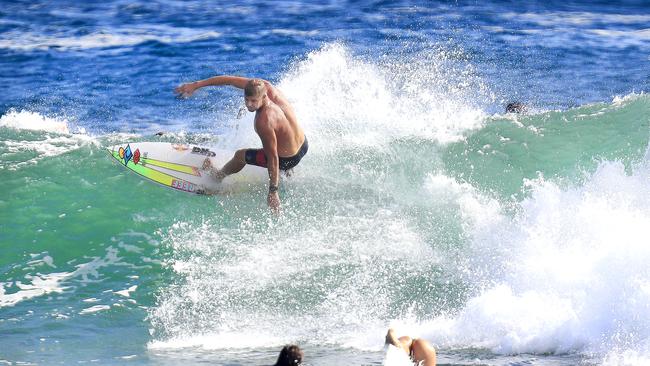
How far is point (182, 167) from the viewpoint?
1152cm

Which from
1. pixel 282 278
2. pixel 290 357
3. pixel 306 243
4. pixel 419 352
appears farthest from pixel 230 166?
pixel 290 357

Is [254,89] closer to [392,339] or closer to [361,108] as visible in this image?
[361,108]

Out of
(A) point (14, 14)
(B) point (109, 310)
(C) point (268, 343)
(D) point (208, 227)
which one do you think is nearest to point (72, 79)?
(A) point (14, 14)

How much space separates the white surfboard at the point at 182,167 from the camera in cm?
1140

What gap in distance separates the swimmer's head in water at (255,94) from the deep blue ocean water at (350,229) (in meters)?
1.23

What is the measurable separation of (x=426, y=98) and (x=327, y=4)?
10513mm

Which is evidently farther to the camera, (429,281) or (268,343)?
(429,281)

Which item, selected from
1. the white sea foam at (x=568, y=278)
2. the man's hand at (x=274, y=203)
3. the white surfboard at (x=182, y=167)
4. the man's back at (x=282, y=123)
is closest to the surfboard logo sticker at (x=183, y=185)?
the white surfboard at (x=182, y=167)

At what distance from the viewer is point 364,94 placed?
47.1ft

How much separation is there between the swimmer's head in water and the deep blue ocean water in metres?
1.23

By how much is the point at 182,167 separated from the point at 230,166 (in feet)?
2.10

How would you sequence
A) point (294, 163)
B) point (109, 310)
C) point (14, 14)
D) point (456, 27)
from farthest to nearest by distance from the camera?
point (14, 14) < point (456, 27) < point (294, 163) < point (109, 310)

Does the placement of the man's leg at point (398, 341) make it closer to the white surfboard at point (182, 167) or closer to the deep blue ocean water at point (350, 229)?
the deep blue ocean water at point (350, 229)

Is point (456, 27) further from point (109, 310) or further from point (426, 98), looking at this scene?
point (109, 310)
